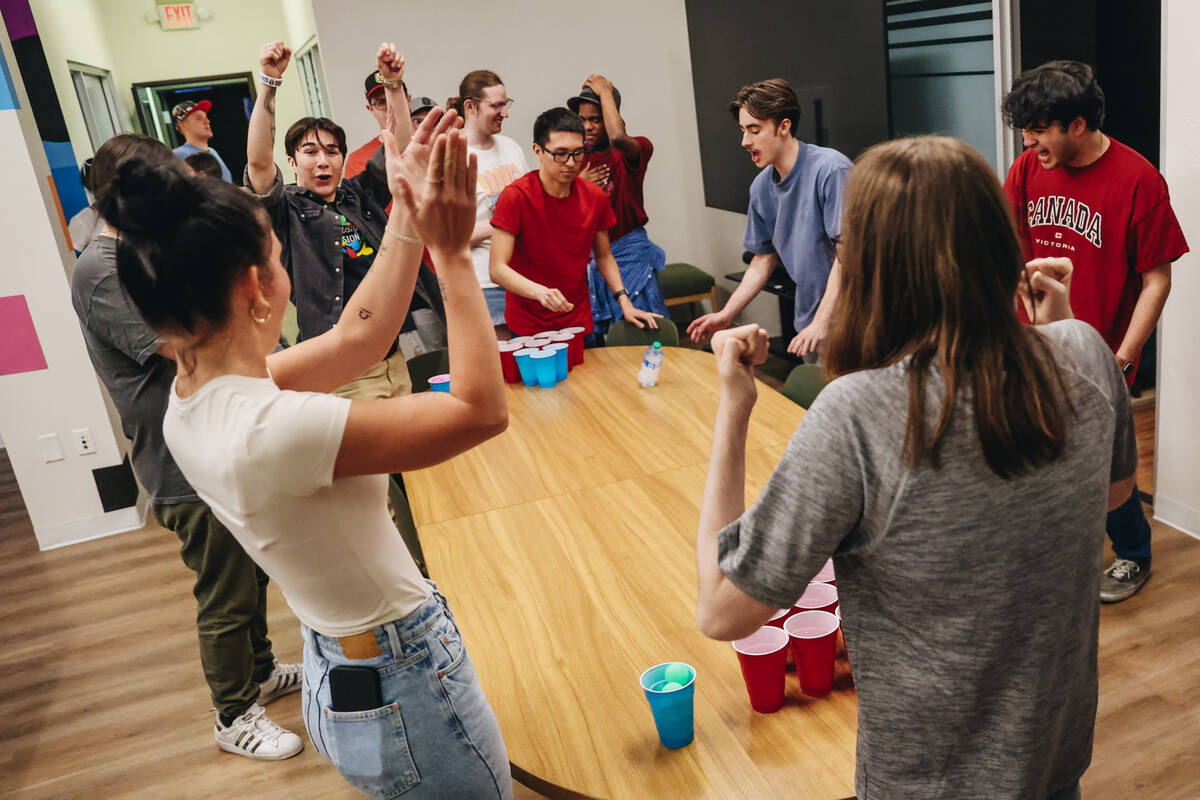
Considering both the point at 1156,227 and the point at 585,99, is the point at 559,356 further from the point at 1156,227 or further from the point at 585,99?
the point at 585,99

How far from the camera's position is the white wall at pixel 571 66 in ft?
18.4

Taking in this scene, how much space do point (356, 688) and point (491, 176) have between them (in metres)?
3.31

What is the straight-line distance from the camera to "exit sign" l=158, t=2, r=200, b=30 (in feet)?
30.9

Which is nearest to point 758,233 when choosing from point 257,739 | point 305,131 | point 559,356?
point 559,356

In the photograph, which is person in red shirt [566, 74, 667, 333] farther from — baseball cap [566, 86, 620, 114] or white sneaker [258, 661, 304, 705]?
white sneaker [258, 661, 304, 705]

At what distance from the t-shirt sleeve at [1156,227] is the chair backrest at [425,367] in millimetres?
2226

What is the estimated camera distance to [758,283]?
3354 mm

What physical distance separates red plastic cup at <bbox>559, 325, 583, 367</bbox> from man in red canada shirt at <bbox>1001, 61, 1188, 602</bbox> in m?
1.51

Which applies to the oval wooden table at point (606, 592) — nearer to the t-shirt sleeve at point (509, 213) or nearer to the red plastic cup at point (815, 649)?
the red plastic cup at point (815, 649)

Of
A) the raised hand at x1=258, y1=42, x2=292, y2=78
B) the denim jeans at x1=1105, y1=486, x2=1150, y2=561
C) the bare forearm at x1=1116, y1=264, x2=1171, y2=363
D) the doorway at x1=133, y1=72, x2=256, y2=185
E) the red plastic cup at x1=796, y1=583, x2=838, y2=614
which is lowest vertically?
the denim jeans at x1=1105, y1=486, x2=1150, y2=561

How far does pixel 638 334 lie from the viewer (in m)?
3.68

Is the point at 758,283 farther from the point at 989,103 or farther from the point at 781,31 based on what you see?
the point at 781,31

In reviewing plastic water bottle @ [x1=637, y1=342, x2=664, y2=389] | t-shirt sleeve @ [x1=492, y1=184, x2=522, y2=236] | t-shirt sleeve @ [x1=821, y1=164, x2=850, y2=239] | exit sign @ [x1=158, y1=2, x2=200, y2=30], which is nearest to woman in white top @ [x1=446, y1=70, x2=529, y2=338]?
t-shirt sleeve @ [x1=492, y1=184, x2=522, y2=236]

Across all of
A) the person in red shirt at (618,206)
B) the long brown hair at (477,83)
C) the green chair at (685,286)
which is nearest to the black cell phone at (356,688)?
the long brown hair at (477,83)
